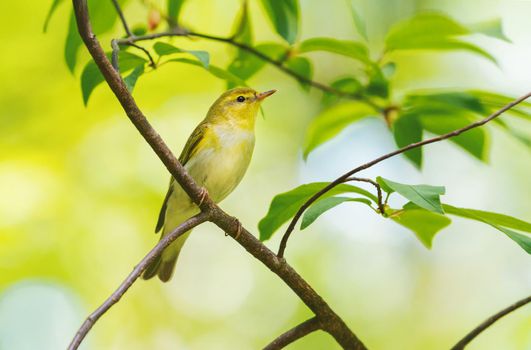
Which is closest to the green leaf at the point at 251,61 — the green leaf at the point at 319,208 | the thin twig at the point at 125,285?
the thin twig at the point at 125,285

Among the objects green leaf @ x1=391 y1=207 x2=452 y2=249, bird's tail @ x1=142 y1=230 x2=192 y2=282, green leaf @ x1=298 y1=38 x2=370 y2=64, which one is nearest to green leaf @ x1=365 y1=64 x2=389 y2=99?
green leaf @ x1=298 y1=38 x2=370 y2=64

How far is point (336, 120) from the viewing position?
8.40ft

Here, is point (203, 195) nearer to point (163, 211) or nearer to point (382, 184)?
point (382, 184)

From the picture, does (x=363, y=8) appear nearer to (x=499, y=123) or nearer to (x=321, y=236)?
(x=321, y=236)

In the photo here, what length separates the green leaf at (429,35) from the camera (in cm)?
222

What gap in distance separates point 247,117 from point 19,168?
3.29 m

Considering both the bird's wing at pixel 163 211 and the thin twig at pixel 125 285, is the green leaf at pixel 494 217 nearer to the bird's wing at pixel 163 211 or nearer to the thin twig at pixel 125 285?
the thin twig at pixel 125 285

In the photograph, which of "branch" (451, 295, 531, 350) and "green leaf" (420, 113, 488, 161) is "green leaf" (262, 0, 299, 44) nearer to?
"green leaf" (420, 113, 488, 161)

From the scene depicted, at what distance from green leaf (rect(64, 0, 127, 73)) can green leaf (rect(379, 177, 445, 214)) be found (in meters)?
1.18

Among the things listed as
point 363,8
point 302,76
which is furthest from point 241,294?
point 302,76

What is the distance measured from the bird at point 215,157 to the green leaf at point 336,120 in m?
0.96

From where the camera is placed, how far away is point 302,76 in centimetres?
259

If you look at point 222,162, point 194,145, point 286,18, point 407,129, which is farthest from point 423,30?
point 194,145

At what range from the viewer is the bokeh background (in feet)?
20.0
